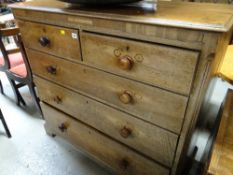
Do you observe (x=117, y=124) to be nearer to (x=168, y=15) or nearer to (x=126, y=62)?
(x=126, y=62)

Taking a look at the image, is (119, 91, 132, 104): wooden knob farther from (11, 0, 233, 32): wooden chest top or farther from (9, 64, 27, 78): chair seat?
(9, 64, 27, 78): chair seat

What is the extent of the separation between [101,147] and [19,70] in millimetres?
1077

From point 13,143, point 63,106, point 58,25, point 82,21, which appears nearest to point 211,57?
point 82,21

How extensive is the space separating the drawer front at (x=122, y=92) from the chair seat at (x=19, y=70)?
60 centimetres

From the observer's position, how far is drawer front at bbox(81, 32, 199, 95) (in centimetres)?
62

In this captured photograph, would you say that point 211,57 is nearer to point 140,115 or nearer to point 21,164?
point 140,115

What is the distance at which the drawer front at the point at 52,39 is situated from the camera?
868 millimetres

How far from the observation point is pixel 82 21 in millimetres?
777

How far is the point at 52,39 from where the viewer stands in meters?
0.95

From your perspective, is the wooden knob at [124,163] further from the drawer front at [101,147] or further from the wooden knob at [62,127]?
the wooden knob at [62,127]

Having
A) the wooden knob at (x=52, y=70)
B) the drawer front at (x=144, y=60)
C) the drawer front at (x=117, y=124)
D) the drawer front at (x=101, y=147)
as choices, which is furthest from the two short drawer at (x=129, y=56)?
the drawer front at (x=101, y=147)

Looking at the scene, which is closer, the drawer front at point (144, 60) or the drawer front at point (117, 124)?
the drawer front at point (144, 60)

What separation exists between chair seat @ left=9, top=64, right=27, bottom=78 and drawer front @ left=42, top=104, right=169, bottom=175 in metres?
0.45

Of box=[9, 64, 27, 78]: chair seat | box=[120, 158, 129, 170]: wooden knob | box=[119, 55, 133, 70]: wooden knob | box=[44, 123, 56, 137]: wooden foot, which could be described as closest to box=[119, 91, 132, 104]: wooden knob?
box=[119, 55, 133, 70]: wooden knob
